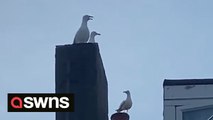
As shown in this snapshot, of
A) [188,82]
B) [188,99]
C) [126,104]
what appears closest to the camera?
[126,104]

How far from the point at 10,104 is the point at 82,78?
1758 millimetres

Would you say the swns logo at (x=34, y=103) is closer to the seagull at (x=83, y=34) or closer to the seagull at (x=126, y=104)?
the seagull at (x=83, y=34)

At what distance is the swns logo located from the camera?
1797 centimetres

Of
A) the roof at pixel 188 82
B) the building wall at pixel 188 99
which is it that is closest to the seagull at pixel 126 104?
the building wall at pixel 188 99

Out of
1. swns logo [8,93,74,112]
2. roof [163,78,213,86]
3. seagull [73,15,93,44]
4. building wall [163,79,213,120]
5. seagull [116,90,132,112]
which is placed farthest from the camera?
roof [163,78,213,86]

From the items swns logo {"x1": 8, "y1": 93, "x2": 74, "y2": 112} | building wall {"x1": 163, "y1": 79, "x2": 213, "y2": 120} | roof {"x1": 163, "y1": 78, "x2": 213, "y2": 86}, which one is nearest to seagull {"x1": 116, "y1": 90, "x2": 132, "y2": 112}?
building wall {"x1": 163, "y1": 79, "x2": 213, "y2": 120}

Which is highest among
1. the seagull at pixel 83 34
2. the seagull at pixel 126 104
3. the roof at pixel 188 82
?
the seagull at pixel 83 34

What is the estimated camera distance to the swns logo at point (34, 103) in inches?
707

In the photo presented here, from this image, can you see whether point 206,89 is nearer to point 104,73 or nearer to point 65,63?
point 104,73

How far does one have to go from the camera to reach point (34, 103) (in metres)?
18.0

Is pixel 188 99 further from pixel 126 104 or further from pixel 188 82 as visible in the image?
pixel 126 104

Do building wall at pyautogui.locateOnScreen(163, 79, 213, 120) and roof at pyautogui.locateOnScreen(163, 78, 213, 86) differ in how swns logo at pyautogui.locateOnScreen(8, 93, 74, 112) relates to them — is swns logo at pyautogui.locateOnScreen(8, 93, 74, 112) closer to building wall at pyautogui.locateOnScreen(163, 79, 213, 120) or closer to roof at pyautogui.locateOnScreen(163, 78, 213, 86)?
building wall at pyautogui.locateOnScreen(163, 79, 213, 120)

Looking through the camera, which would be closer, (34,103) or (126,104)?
(34,103)

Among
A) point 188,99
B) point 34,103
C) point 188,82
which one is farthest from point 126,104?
point 34,103
